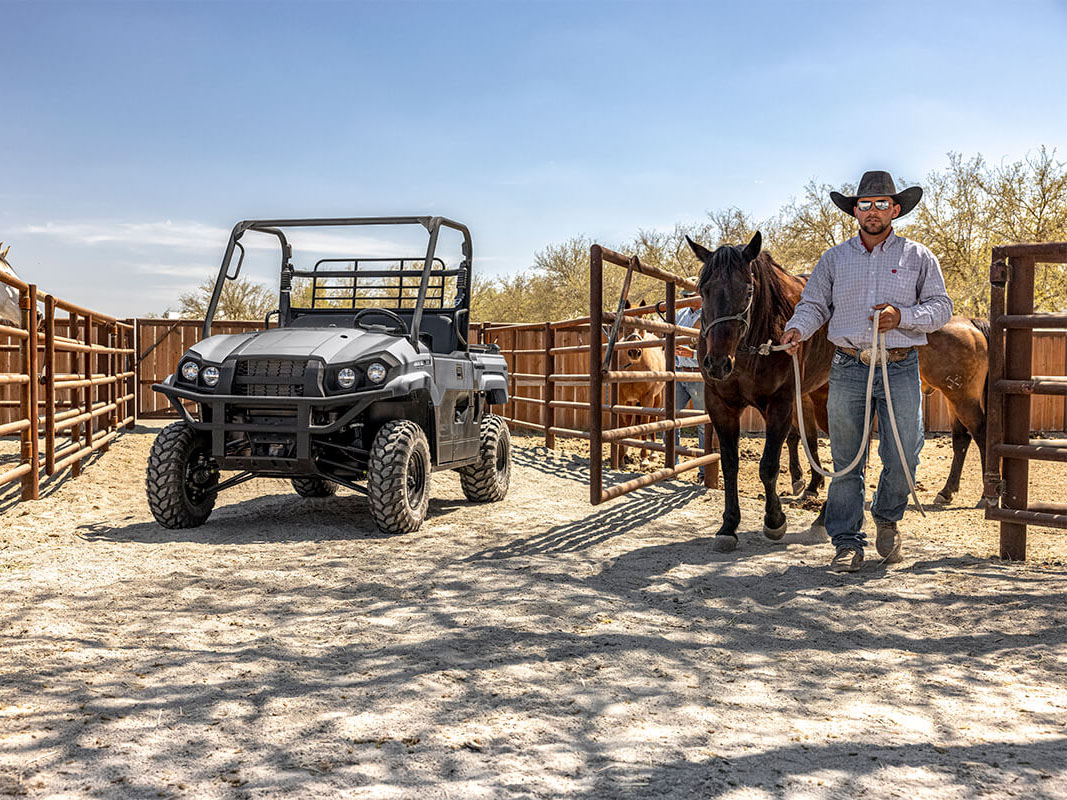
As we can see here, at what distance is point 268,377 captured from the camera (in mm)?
5527

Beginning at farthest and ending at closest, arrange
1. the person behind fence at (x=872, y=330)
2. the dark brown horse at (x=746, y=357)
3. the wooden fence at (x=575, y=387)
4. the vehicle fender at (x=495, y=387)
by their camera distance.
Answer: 1. the wooden fence at (x=575, y=387)
2. the vehicle fender at (x=495, y=387)
3. the dark brown horse at (x=746, y=357)
4. the person behind fence at (x=872, y=330)

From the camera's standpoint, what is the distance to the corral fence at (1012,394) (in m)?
5.05

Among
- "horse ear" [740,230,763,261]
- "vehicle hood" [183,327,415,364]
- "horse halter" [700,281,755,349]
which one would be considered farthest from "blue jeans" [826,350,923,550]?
"vehicle hood" [183,327,415,364]

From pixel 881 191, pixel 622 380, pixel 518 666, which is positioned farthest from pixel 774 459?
pixel 518 666

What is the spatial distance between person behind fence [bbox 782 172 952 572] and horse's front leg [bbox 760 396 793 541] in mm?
480

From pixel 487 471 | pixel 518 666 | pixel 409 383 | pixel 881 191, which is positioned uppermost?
pixel 881 191

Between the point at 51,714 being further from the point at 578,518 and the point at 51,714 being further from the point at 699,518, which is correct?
the point at 699,518

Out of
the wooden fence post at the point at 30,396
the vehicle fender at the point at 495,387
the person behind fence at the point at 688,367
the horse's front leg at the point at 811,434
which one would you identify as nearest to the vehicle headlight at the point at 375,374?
the vehicle fender at the point at 495,387

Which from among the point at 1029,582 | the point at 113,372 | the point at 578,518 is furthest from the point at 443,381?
the point at 113,372

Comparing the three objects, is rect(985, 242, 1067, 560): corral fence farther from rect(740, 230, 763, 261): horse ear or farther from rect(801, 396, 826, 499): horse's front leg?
rect(801, 396, 826, 499): horse's front leg

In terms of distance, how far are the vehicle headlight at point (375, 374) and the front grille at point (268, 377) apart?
0.39 meters

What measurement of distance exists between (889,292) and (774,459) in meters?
1.24

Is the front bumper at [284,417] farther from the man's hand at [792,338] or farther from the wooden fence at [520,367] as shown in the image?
the wooden fence at [520,367]

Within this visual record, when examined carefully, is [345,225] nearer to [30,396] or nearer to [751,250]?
[30,396]
